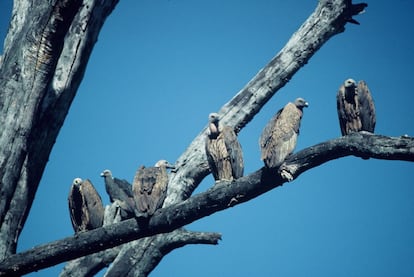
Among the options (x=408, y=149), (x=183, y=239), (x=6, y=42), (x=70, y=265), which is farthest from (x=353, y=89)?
(x=70, y=265)

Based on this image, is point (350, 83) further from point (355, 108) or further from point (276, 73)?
point (276, 73)

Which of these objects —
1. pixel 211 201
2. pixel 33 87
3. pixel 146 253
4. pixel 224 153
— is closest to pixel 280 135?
pixel 224 153

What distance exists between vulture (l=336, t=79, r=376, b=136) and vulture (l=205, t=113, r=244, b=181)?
1725mm

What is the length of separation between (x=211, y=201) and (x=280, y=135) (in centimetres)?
148

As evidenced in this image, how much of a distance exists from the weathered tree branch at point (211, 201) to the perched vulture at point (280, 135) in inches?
10.7

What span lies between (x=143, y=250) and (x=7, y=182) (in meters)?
2.62

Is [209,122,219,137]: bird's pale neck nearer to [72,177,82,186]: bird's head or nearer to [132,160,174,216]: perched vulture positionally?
[132,160,174,216]: perched vulture

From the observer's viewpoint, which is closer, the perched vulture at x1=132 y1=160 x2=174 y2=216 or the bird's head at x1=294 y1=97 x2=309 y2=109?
the perched vulture at x1=132 y1=160 x2=174 y2=216

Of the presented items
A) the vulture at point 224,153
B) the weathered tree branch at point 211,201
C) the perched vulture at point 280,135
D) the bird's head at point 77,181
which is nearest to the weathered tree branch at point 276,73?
the vulture at point 224,153

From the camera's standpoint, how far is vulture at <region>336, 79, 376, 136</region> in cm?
634

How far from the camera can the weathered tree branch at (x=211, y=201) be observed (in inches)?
165

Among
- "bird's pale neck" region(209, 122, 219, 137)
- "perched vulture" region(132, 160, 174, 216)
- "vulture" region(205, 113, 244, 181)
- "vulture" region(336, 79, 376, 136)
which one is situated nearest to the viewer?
"perched vulture" region(132, 160, 174, 216)

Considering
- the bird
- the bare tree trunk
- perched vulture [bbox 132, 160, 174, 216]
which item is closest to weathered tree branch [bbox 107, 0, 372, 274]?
perched vulture [bbox 132, 160, 174, 216]

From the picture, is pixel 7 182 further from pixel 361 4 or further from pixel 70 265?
pixel 361 4
